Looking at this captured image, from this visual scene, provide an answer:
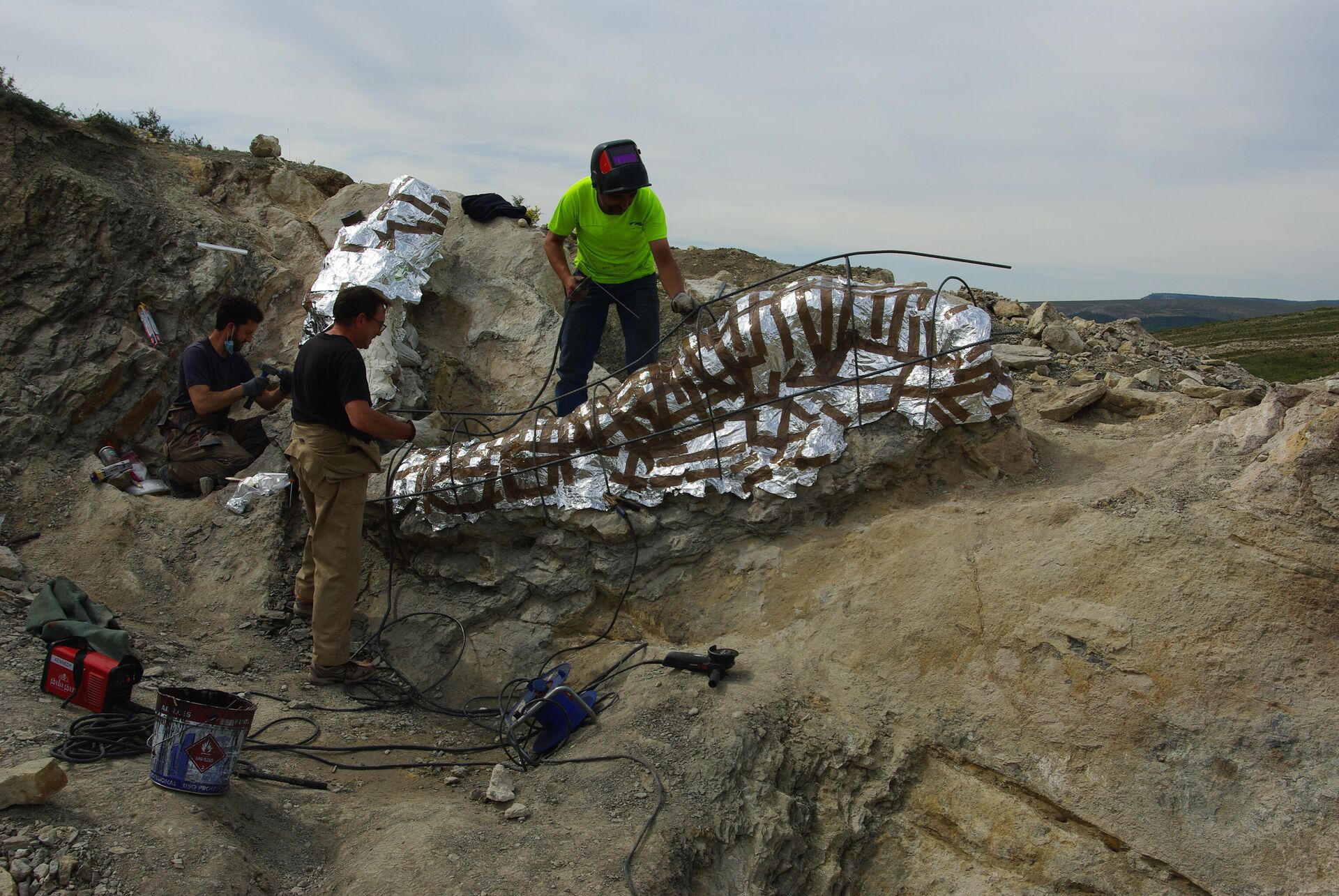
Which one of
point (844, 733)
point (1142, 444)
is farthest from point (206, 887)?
point (1142, 444)

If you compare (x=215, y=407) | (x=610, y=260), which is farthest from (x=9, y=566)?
(x=610, y=260)

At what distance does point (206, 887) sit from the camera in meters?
2.42

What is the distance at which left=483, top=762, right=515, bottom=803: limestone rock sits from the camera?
309 centimetres

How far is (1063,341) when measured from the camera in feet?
19.6

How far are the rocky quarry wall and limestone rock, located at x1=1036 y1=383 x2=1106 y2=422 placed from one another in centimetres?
2

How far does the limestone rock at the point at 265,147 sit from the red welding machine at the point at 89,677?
610 cm

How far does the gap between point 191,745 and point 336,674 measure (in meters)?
1.46

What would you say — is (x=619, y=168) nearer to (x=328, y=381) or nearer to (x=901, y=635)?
(x=328, y=381)

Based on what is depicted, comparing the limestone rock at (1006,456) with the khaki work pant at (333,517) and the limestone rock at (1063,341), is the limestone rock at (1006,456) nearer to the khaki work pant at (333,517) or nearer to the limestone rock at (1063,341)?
the limestone rock at (1063,341)

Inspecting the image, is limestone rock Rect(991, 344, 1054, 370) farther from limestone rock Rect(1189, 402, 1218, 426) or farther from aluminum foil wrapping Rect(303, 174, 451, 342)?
aluminum foil wrapping Rect(303, 174, 451, 342)

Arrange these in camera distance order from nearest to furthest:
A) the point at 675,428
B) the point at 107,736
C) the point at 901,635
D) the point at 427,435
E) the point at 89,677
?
1. the point at 107,736
2. the point at 89,677
3. the point at 901,635
4. the point at 675,428
5. the point at 427,435

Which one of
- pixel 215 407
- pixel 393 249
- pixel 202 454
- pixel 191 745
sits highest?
pixel 393 249

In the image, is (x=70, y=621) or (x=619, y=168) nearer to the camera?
(x=70, y=621)

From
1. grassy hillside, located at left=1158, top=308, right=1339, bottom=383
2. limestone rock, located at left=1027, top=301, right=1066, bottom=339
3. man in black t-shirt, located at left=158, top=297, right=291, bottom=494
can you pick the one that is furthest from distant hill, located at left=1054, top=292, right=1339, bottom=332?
man in black t-shirt, located at left=158, top=297, right=291, bottom=494
